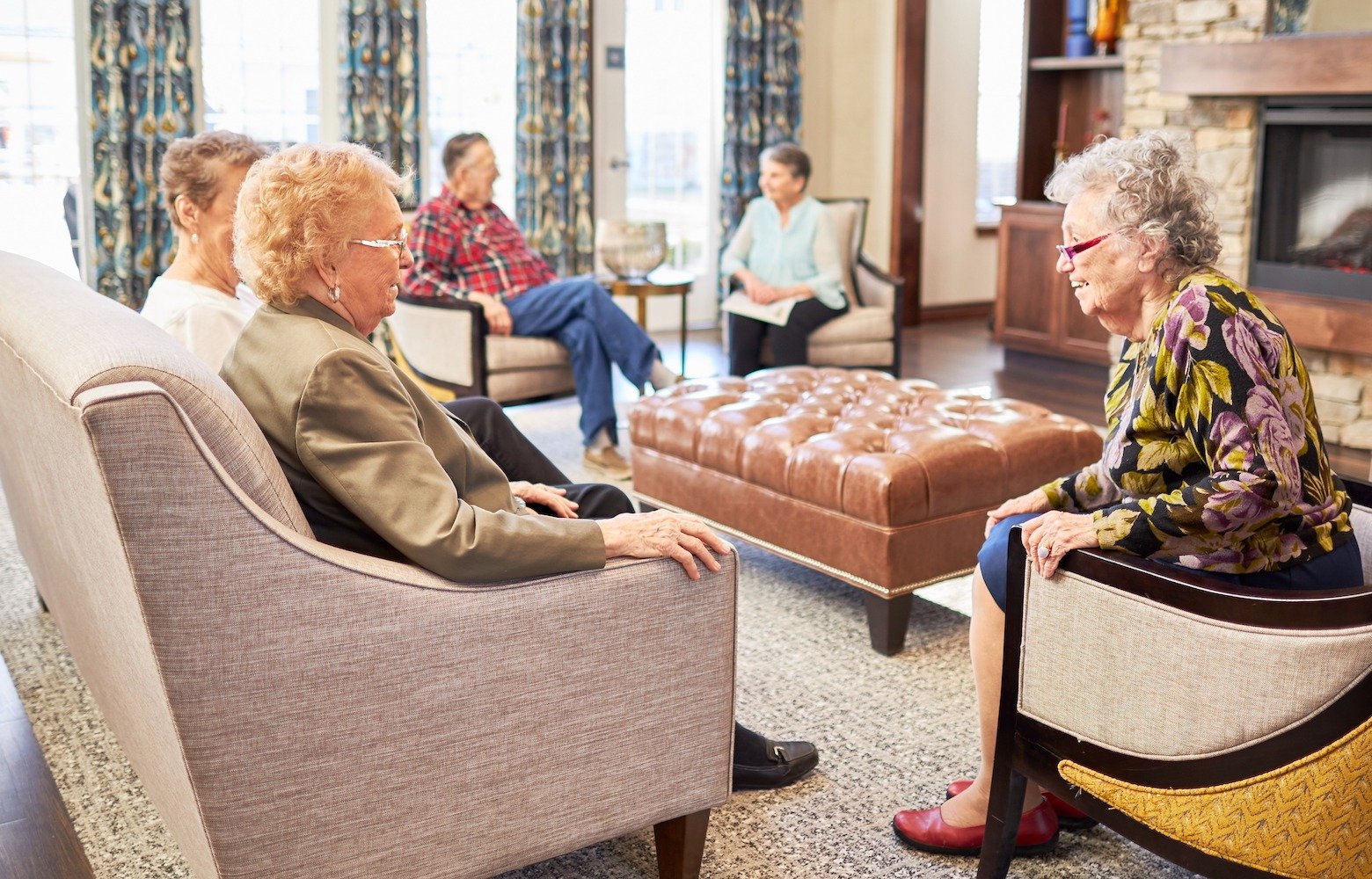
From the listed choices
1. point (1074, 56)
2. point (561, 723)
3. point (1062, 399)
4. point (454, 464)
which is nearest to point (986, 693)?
point (561, 723)

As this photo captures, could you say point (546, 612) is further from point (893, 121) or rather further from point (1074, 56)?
point (893, 121)

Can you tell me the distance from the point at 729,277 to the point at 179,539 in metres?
4.36

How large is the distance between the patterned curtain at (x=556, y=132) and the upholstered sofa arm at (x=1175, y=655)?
559 centimetres

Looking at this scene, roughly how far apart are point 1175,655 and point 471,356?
3254 mm

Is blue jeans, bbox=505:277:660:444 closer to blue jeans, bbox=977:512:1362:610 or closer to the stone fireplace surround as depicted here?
the stone fireplace surround

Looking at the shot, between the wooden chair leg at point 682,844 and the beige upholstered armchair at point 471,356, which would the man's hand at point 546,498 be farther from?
the beige upholstered armchair at point 471,356

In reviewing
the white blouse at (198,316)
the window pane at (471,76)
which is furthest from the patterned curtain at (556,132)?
the white blouse at (198,316)

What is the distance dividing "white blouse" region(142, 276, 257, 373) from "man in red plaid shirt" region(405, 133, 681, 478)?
1.98 m

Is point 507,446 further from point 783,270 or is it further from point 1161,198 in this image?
point 783,270

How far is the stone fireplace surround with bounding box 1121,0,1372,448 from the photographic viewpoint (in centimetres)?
477

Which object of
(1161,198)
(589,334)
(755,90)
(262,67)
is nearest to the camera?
(1161,198)

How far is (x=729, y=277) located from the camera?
18.3 feet

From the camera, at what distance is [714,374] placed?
6.42 meters

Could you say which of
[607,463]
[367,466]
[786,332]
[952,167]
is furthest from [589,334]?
[952,167]
